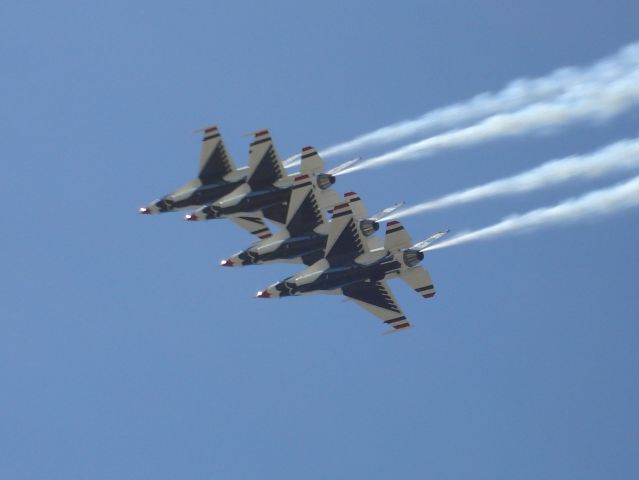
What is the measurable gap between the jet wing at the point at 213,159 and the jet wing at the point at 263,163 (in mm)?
1883

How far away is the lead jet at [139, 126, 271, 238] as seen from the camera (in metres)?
99.6

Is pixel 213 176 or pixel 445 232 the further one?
pixel 213 176

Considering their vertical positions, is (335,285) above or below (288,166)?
below

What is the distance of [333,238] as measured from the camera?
95625 mm

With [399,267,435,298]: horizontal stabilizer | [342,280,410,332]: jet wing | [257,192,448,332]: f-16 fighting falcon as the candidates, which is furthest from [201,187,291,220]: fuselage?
[399,267,435,298]: horizontal stabilizer

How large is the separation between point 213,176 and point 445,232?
48.0ft

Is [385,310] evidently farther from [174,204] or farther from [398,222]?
[174,204]

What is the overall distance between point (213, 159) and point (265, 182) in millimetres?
3471

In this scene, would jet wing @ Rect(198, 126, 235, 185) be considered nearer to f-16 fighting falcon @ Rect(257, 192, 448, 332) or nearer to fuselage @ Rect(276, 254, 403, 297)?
f-16 fighting falcon @ Rect(257, 192, 448, 332)

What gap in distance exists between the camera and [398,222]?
313 ft

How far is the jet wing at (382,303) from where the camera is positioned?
98.6 metres

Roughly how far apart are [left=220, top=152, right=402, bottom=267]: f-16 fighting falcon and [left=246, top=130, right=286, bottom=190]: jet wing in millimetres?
1488

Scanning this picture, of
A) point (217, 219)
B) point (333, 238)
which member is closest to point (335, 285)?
point (333, 238)

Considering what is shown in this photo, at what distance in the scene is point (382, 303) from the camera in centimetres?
9950
